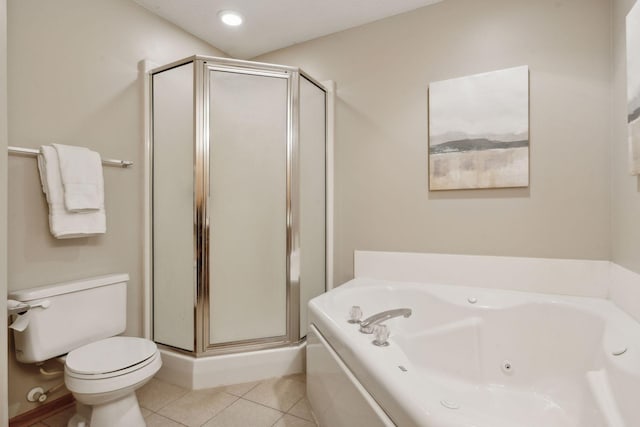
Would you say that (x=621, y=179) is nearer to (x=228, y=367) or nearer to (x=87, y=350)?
(x=228, y=367)

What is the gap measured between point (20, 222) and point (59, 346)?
25.9 inches

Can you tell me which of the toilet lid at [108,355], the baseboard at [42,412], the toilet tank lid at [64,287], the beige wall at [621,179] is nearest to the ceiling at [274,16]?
the beige wall at [621,179]

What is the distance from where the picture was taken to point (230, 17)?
7.64 feet

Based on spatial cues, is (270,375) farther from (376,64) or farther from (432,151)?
(376,64)

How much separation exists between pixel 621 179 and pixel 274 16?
7.77 ft

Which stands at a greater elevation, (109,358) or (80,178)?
(80,178)

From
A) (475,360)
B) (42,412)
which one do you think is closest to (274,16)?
(475,360)

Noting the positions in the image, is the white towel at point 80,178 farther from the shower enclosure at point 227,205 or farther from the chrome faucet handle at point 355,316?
the chrome faucet handle at point 355,316

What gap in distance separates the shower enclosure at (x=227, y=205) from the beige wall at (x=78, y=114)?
0.15m

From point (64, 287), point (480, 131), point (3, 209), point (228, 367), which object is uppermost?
point (480, 131)

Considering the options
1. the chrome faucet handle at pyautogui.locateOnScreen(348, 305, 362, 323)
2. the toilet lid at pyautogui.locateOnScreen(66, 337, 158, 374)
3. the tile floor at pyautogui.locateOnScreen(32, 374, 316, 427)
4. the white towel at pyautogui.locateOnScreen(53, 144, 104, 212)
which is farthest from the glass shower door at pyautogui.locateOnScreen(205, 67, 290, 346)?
the chrome faucet handle at pyautogui.locateOnScreen(348, 305, 362, 323)

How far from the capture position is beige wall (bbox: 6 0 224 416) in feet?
5.24

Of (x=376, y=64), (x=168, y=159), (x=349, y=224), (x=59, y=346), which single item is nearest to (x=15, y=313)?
(x=59, y=346)

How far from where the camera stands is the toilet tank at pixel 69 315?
60.2 inches
